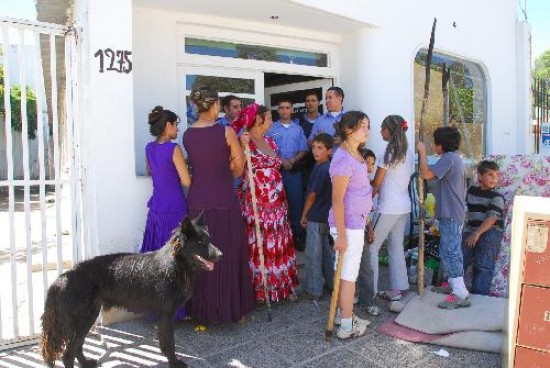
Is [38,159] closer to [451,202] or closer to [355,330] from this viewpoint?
[355,330]

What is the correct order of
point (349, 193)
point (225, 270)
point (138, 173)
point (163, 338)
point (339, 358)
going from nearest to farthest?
point (163, 338) → point (339, 358) → point (349, 193) → point (225, 270) → point (138, 173)

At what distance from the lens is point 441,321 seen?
13.0 ft

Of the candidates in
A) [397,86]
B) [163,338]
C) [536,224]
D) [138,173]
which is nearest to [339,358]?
[163,338]

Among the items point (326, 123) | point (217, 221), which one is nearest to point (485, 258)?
point (326, 123)

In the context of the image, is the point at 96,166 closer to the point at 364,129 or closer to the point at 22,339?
the point at 22,339

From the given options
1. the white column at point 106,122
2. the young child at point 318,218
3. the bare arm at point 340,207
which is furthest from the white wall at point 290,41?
the bare arm at point 340,207

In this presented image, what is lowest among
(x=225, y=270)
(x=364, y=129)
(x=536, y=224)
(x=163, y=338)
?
(x=163, y=338)

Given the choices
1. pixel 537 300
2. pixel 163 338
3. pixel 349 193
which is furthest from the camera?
pixel 349 193

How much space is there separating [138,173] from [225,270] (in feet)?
5.10

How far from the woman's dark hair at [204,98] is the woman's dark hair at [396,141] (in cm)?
151

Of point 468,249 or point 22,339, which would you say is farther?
point 468,249

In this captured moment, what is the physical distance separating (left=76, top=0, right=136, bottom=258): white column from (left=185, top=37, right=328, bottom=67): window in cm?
150

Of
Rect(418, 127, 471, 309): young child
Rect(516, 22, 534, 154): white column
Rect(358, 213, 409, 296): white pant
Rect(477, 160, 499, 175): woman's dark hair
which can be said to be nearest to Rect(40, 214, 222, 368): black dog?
Rect(358, 213, 409, 296): white pant

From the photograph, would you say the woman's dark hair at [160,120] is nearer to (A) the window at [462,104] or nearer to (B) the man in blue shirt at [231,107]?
(B) the man in blue shirt at [231,107]
